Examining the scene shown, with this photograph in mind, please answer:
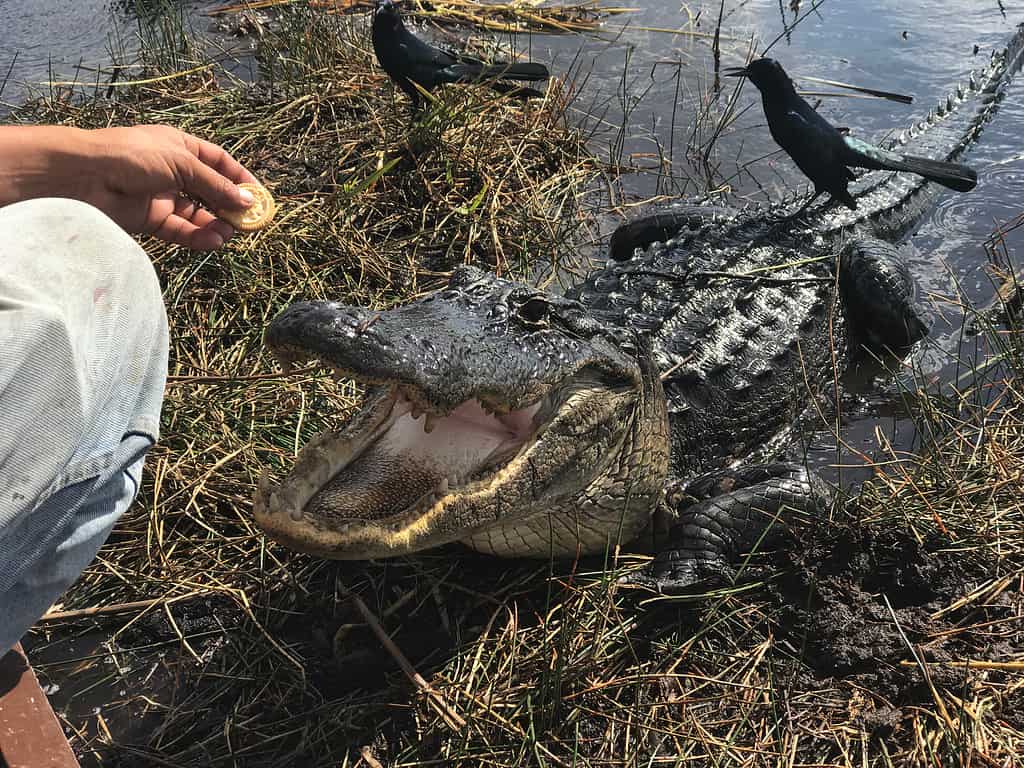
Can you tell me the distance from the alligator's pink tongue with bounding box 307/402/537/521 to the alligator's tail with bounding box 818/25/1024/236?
2333 mm

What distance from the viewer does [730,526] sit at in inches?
111

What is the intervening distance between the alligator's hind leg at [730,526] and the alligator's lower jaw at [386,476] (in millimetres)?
653

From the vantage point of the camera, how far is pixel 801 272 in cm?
389

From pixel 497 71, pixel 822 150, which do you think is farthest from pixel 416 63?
pixel 822 150

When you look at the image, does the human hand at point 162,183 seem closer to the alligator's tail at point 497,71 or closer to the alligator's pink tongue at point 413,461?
the alligator's pink tongue at point 413,461

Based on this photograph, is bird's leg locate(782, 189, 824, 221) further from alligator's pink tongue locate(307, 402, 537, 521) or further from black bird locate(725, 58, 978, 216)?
alligator's pink tongue locate(307, 402, 537, 521)

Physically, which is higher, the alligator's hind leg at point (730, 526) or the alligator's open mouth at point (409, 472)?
the alligator's open mouth at point (409, 472)

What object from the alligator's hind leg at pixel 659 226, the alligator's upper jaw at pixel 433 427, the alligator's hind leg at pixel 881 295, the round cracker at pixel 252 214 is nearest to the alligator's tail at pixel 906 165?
the alligator's hind leg at pixel 881 295

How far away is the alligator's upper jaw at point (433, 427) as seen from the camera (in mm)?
2021

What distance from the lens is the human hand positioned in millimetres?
2273

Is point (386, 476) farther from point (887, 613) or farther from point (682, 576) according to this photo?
point (887, 613)

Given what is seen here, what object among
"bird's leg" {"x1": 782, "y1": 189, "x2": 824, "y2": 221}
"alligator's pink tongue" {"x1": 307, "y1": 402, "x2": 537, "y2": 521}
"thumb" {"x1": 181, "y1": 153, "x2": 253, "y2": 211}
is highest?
"thumb" {"x1": 181, "y1": 153, "x2": 253, "y2": 211}

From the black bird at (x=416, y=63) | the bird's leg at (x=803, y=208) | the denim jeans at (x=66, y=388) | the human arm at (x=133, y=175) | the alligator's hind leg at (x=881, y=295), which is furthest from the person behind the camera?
the black bird at (x=416, y=63)

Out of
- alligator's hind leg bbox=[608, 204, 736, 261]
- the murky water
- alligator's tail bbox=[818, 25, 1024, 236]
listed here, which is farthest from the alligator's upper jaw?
alligator's tail bbox=[818, 25, 1024, 236]
